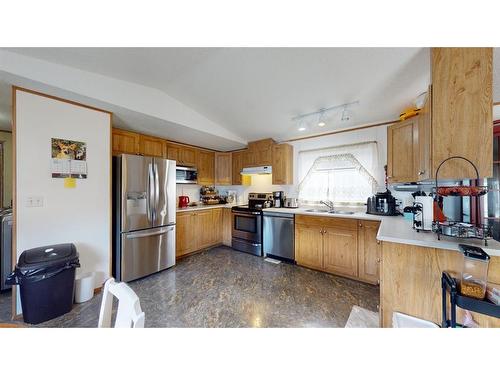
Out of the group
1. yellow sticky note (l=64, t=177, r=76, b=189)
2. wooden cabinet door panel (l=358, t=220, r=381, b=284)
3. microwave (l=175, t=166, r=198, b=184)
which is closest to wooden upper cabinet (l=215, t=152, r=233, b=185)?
microwave (l=175, t=166, r=198, b=184)

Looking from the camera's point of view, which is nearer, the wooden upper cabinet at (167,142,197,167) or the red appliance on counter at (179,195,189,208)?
the wooden upper cabinet at (167,142,197,167)

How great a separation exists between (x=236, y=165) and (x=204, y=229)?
1.56 metres

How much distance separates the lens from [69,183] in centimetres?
196

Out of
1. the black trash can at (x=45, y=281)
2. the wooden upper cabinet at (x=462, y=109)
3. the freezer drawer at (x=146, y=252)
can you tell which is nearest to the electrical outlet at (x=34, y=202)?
the black trash can at (x=45, y=281)

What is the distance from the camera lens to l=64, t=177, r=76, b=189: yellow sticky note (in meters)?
1.94

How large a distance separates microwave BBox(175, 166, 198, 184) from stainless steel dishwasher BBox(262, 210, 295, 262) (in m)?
1.63

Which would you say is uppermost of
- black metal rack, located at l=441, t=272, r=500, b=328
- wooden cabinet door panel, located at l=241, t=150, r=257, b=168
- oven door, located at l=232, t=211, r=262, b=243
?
wooden cabinet door panel, located at l=241, t=150, r=257, b=168

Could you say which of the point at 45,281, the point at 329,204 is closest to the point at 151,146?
the point at 45,281

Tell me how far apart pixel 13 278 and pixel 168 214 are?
4.96ft

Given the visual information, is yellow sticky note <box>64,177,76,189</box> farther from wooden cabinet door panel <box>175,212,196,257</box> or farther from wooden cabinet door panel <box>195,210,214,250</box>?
wooden cabinet door panel <box>195,210,214,250</box>

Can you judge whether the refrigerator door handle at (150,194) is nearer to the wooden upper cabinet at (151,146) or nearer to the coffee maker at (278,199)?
the wooden upper cabinet at (151,146)

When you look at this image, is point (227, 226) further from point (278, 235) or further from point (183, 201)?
point (278, 235)

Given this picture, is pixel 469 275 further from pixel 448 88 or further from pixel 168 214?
pixel 168 214
